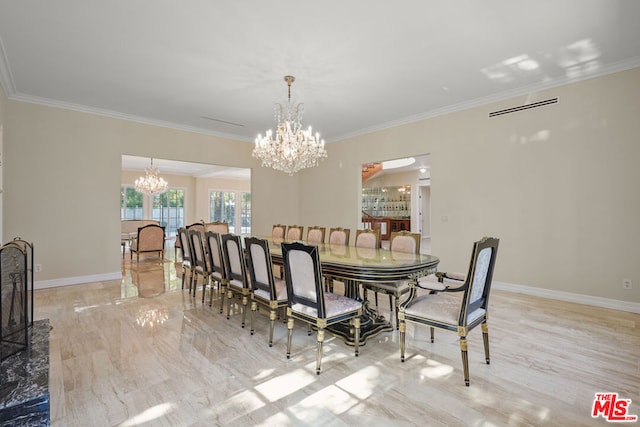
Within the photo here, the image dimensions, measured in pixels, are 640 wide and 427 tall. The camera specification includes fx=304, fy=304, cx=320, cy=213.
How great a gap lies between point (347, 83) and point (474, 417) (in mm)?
3796

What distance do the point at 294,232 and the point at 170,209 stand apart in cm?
898

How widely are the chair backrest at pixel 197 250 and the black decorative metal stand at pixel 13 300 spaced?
1.85m

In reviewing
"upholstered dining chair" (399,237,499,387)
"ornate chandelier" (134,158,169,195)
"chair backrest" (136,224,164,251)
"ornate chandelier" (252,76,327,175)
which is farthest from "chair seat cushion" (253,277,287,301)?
"ornate chandelier" (134,158,169,195)

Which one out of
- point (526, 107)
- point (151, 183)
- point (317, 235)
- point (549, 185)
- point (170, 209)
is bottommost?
point (317, 235)

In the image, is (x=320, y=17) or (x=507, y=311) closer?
(x=320, y=17)

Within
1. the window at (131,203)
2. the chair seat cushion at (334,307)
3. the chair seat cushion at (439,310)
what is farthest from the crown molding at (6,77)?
the window at (131,203)

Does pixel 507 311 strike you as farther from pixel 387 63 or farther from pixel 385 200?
pixel 385 200

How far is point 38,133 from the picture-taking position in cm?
466

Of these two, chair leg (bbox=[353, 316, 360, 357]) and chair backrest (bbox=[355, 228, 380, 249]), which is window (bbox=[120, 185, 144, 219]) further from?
chair leg (bbox=[353, 316, 360, 357])

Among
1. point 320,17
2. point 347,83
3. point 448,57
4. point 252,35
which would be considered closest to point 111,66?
point 252,35

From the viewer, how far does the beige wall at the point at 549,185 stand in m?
3.60

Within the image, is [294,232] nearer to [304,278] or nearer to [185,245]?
[185,245]

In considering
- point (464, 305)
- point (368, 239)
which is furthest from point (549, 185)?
point (464, 305)

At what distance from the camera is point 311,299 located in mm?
2369
